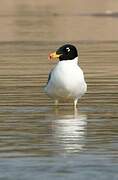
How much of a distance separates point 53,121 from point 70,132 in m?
1.28

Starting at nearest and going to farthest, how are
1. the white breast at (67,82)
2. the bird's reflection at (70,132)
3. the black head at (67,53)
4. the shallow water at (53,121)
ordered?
1. the shallow water at (53,121)
2. the bird's reflection at (70,132)
3. the white breast at (67,82)
4. the black head at (67,53)

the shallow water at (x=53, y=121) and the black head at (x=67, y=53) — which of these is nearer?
the shallow water at (x=53, y=121)

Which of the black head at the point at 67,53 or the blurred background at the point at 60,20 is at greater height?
the black head at the point at 67,53

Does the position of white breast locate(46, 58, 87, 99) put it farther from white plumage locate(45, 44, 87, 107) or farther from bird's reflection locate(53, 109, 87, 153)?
bird's reflection locate(53, 109, 87, 153)

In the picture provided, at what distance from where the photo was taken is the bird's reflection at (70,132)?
12500mm

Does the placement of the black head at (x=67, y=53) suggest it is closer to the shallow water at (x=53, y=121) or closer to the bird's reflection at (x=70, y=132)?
the shallow water at (x=53, y=121)

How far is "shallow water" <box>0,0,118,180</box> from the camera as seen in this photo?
36.4 ft

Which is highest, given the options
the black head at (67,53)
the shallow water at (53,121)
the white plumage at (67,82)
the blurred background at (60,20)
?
the black head at (67,53)

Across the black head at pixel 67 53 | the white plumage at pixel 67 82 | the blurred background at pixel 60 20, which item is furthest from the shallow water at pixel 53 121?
the blurred background at pixel 60 20

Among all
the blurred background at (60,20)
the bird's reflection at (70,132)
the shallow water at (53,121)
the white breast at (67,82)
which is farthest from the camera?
the blurred background at (60,20)

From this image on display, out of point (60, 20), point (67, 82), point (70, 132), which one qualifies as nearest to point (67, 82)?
point (67, 82)

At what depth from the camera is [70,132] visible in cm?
1373

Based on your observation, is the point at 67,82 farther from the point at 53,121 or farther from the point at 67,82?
the point at 53,121

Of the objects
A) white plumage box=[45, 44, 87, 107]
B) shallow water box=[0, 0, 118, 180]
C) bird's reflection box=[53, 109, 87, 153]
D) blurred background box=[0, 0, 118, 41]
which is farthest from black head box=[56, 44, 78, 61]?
blurred background box=[0, 0, 118, 41]
